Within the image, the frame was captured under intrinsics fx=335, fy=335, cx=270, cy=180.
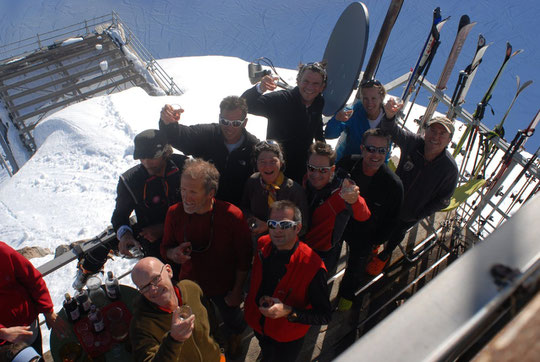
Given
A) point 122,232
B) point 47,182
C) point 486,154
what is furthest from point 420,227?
point 47,182

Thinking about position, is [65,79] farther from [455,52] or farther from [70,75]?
[455,52]

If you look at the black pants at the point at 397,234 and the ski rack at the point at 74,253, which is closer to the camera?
the ski rack at the point at 74,253

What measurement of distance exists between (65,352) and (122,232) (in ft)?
2.90

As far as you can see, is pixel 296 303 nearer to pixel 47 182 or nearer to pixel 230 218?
pixel 230 218

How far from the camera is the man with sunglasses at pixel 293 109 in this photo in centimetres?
313

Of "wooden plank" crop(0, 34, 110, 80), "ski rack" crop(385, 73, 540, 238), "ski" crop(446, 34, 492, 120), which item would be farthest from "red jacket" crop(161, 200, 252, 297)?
"wooden plank" crop(0, 34, 110, 80)

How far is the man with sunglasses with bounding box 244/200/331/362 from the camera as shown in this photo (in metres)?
2.09

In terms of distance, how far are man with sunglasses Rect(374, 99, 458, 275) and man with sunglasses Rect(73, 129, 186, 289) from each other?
1931mm

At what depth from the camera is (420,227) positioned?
3979 millimetres

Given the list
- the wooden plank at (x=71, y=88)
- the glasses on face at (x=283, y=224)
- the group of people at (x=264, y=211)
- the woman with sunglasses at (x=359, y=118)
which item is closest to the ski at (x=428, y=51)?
the woman with sunglasses at (x=359, y=118)

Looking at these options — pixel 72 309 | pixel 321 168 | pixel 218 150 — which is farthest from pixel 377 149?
pixel 72 309

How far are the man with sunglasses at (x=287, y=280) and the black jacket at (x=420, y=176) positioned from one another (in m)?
1.37

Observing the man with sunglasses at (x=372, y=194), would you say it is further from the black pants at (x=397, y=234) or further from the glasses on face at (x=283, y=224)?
the glasses on face at (x=283, y=224)

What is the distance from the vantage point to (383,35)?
166 inches
